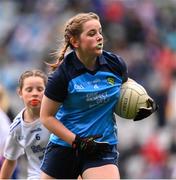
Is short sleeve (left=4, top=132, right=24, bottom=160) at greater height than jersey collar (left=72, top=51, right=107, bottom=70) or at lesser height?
lesser

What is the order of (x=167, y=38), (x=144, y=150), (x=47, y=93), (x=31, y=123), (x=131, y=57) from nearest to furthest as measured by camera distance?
(x=47, y=93)
(x=31, y=123)
(x=144, y=150)
(x=131, y=57)
(x=167, y=38)

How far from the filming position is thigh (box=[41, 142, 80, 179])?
721 centimetres

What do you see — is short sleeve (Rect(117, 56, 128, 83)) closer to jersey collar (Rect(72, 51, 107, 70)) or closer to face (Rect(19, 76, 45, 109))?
jersey collar (Rect(72, 51, 107, 70))

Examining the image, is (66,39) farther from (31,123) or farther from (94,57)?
(31,123)

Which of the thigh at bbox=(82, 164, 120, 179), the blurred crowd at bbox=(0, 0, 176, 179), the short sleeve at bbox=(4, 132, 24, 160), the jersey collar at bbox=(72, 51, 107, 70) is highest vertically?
the jersey collar at bbox=(72, 51, 107, 70)

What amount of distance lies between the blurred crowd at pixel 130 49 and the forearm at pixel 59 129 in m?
6.60

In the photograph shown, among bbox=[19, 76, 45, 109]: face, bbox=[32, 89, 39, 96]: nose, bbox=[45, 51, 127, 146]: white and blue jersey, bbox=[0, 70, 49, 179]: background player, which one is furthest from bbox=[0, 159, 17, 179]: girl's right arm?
bbox=[45, 51, 127, 146]: white and blue jersey

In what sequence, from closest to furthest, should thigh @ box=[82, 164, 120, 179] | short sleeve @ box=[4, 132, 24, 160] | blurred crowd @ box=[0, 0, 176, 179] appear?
thigh @ box=[82, 164, 120, 179] < short sleeve @ box=[4, 132, 24, 160] < blurred crowd @ box=[0, 0, 176, 179]

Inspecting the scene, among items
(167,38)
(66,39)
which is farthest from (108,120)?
(167,38)

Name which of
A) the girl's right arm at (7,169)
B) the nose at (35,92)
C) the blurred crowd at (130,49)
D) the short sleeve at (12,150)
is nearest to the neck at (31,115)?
the nose at (35,92)

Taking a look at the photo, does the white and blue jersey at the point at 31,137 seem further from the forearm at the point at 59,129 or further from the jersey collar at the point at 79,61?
the jersey collar at the point at 79,61

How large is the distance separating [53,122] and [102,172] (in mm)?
529

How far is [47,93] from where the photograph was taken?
7062 mm

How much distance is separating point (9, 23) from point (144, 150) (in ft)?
12.7
